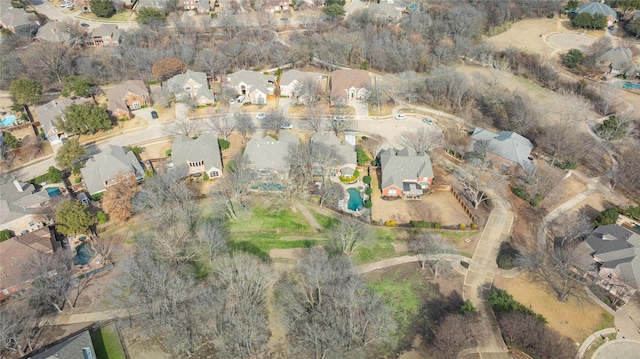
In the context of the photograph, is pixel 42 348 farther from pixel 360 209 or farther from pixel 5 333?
pixel 360 209

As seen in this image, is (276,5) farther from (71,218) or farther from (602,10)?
(71,218)

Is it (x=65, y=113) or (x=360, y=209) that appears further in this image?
(x=65, y=113)

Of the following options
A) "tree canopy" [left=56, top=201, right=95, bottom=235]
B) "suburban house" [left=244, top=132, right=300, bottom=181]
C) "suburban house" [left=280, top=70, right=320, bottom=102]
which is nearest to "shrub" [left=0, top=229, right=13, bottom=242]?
"tree canopy" [left=56, top=201, right=95, bottom=235]

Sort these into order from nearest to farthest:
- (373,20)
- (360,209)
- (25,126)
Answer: (360,209) < (25,126) < (373,20)

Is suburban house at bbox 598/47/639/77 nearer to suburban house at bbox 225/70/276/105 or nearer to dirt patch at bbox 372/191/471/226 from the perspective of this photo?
dirt patch at bbox 372/191/471/226

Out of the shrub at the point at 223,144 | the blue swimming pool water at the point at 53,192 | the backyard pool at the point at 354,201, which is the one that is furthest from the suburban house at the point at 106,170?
the backyard pool at the point at 354,201

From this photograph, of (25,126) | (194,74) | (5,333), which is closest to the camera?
(5,333)

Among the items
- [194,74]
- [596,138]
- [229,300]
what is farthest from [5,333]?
[596,138]
